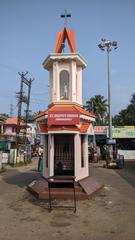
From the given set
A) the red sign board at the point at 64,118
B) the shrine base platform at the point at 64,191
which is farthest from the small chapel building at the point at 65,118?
the shrine base platform at the point at 64,191

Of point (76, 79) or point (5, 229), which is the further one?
point (76, 79)

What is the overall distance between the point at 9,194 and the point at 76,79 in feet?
18.3

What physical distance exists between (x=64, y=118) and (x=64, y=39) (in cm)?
443

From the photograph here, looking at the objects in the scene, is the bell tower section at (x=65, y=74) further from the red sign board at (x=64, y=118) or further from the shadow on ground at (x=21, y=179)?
the shadow on ground at (x=21, y=179)

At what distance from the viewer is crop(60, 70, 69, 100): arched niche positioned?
12.6 m

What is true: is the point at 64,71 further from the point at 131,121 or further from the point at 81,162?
the point at 131,121

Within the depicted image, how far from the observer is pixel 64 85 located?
42.2ft

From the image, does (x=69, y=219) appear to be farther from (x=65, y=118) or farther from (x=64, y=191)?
(x=65, y=118)

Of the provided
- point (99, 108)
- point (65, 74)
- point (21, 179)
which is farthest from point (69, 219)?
point (99, 108)

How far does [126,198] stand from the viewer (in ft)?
35.3

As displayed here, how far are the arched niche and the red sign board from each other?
5.80 feet

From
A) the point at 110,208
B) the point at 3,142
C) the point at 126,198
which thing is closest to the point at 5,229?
the point at 110,208

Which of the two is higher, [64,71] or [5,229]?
[64,71]

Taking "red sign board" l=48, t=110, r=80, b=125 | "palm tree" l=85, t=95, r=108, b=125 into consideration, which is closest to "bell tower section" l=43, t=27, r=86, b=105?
"red sign board" l=48, t=110, r=80, b=125
